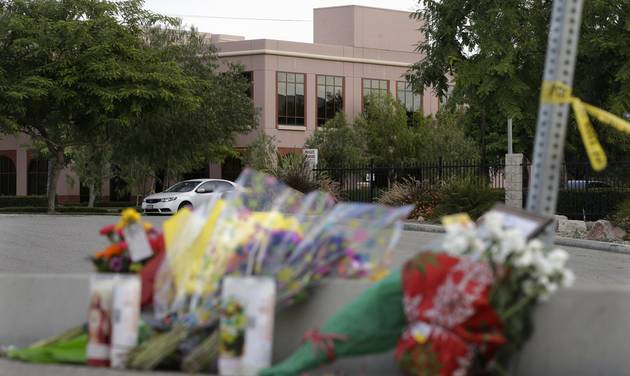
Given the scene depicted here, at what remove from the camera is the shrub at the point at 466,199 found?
27.3m

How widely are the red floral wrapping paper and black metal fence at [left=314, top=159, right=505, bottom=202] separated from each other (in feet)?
78.4

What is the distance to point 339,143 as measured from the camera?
57812 millimetres

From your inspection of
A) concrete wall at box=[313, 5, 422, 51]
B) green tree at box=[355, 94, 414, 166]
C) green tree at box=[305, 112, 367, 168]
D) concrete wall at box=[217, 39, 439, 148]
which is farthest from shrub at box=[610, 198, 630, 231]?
concrete wall at box=[313, 5, 422, 51]

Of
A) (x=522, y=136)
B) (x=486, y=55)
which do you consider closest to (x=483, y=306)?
(x=486, y=55)

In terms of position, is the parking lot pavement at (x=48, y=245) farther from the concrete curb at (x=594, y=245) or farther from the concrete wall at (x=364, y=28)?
the concrete wall at (x=364, y=28)

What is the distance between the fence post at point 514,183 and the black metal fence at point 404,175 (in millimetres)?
826

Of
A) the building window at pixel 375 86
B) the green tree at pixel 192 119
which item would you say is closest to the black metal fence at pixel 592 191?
the green tree at pixel 192 119

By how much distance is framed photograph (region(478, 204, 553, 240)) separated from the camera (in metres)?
5.50

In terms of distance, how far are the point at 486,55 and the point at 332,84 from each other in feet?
123

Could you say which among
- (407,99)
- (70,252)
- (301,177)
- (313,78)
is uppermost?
(313,78)

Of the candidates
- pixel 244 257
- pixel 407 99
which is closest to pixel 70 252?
pixel 244 257

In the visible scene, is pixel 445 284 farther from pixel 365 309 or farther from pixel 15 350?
pixel 15 350

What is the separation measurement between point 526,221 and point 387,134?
55691mm

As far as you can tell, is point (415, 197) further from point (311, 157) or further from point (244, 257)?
point (244, 257)
